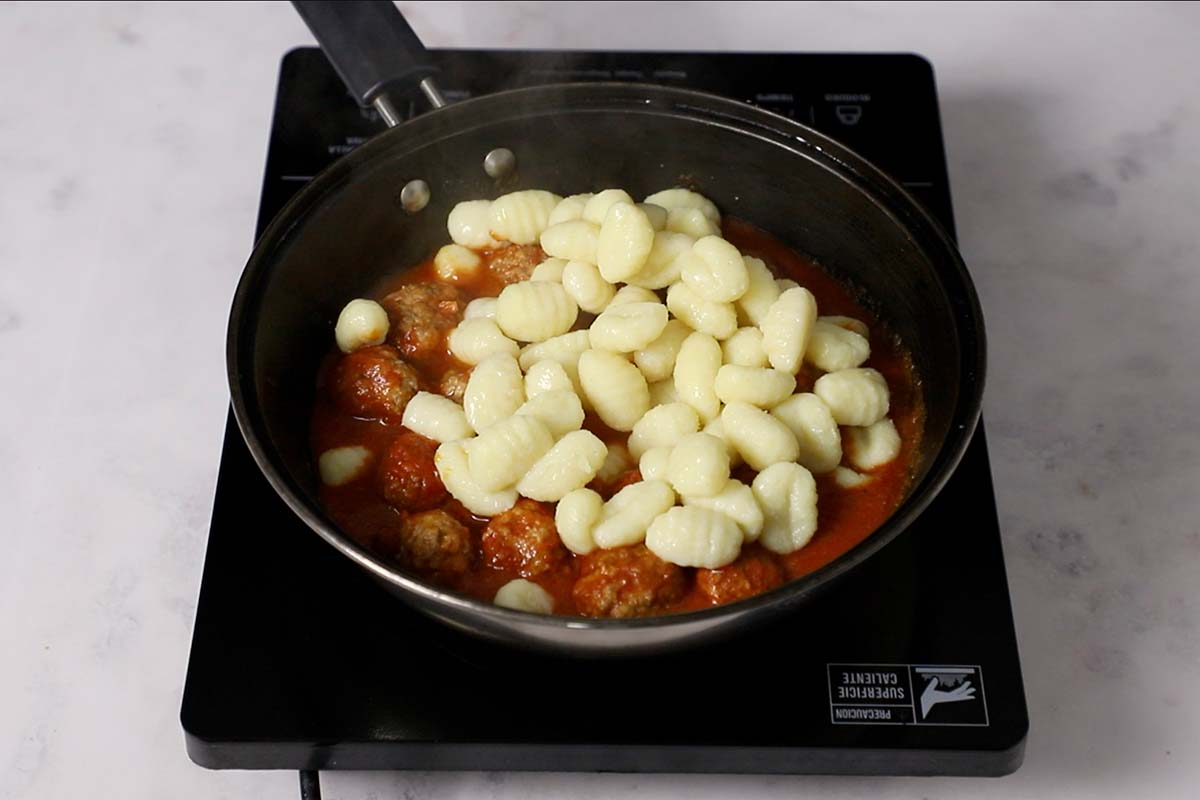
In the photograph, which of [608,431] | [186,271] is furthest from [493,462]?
[186,271]

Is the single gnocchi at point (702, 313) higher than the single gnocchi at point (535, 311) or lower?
lower

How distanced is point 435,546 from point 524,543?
0.28 feet

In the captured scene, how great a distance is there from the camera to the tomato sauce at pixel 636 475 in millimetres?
1301

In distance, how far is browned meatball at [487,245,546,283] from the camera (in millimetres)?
1564

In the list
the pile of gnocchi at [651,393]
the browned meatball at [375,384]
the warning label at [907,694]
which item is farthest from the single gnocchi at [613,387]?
the warning label at [907,694]

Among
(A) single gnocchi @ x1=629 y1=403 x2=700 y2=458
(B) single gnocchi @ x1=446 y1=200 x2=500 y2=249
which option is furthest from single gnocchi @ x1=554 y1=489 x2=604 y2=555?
(B) single gnocchi @ x1=446 y1=200 x2=500 y2=249

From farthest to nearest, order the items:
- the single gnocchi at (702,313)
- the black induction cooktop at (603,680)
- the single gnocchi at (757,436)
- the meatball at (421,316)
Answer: the meatball at (421,316)
the single gnocchi at (702,313)
the single gnocchi at (757,436)
the black induction cooktop at (603,680)

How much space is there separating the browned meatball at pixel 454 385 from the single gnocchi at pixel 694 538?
32cm

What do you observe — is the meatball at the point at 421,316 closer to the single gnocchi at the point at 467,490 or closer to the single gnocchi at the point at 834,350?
the single gnocchi at the point at 467,490

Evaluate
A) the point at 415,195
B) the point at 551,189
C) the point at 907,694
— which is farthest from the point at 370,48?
the point at 907,694

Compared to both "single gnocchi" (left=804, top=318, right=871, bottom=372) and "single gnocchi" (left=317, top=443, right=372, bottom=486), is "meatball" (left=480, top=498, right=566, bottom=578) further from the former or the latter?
"single gnocchi" (left=804, top=318, right=871, bottom=372)

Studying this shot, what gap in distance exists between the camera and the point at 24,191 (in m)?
1.79

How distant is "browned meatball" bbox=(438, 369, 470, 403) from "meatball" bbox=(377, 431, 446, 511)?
3.7 inches

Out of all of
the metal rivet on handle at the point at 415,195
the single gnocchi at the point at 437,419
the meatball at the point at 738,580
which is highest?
the metal rivet on handle at the point at 415,195
